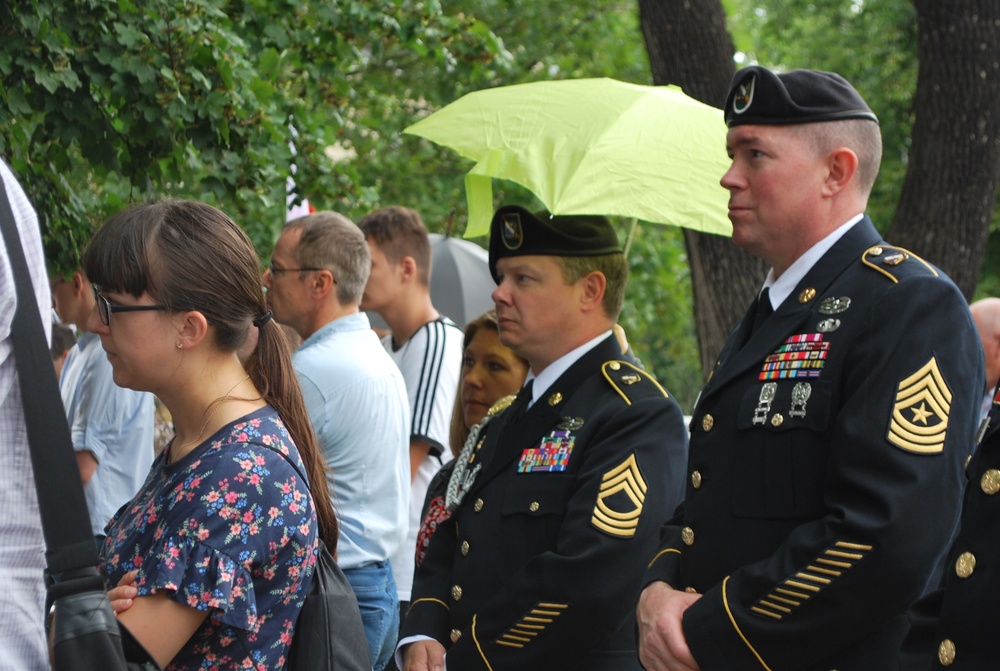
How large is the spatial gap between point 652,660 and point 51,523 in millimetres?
1354

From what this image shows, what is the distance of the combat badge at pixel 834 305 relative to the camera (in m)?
2.53

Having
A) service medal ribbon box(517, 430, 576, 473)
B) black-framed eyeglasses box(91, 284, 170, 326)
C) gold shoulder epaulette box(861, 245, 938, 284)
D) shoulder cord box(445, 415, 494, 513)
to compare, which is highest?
black-framed eyeglasses box(91, 284, 170, 326)

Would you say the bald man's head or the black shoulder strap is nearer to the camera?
the black shoulder strap

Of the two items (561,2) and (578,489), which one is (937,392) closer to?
(578,489)

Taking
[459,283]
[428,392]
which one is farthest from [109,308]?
[459,283]

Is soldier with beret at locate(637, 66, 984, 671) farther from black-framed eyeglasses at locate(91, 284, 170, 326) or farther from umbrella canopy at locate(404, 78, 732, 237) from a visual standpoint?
black-framed eyeglasses at locate(91, 284, 170, 326)

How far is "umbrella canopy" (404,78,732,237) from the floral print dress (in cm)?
136

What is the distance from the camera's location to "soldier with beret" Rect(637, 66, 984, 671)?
2.32m

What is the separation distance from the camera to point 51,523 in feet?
5.53

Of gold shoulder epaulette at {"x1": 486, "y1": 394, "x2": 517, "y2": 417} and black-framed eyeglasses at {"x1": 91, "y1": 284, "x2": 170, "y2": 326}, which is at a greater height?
black-framed eyeglasses at {"x1": 91, "y1": 284, "x2": 170, "y2": 326}

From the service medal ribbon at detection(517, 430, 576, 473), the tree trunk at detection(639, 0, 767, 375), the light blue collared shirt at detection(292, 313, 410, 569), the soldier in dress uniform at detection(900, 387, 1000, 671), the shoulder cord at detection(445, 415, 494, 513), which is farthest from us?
the tree trunk at detection(639, 0, 767, 375)

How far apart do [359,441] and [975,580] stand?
227 centimetres

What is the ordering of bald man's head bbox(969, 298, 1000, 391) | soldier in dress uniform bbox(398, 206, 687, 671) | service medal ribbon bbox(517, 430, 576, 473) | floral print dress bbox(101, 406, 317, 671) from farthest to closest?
bald man's head bbox(969, 298, 1000, 391) < service medal ribbon bbox(517, 430, 576, 473) < soldier in dress uniform bbox(398, 206, 687, 671) < floral print dress bbox(101, 406, 317, 671)

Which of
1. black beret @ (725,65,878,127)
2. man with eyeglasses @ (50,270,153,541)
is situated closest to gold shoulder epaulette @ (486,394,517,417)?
black beret @ (725,65,878,127)
